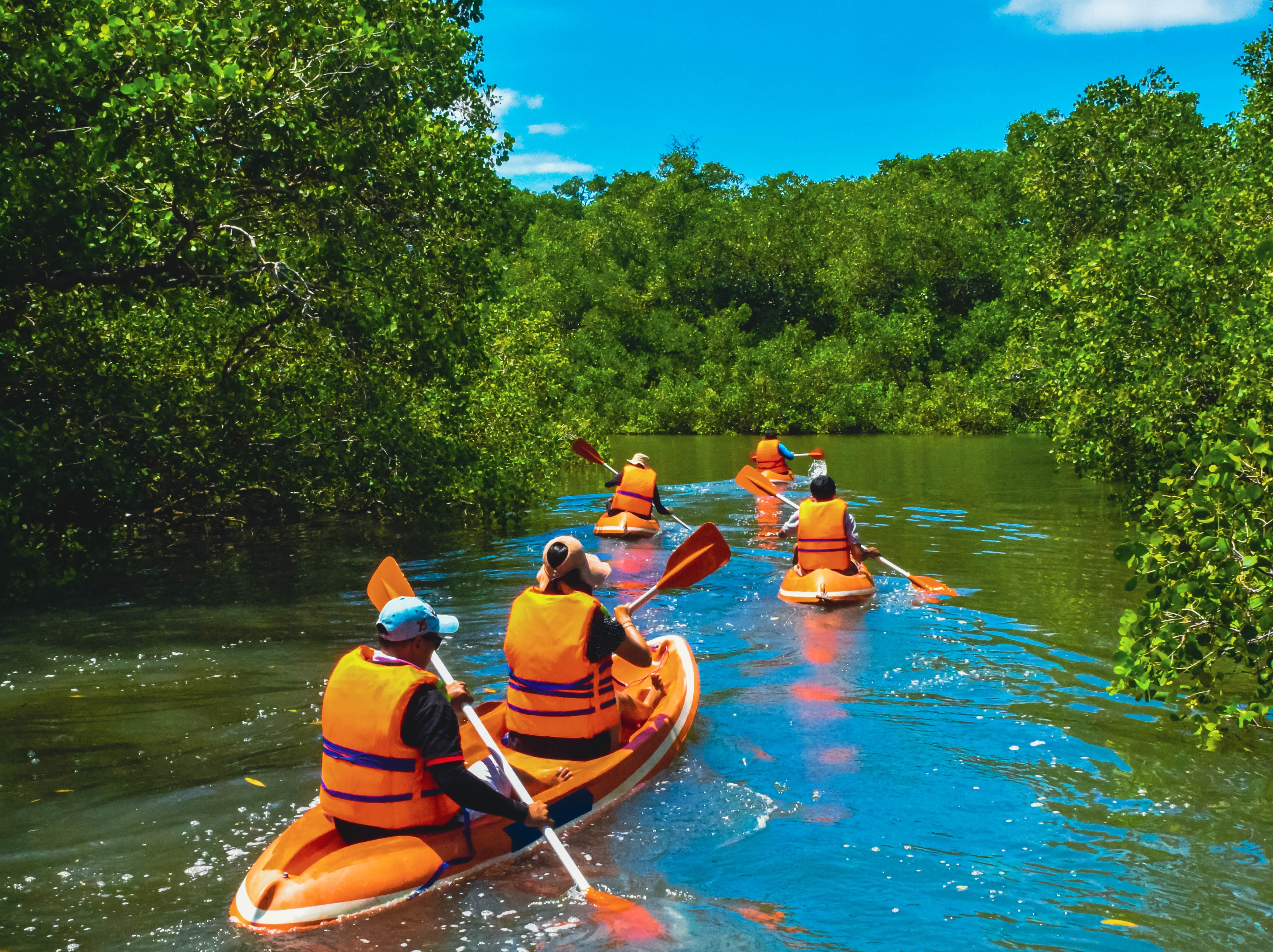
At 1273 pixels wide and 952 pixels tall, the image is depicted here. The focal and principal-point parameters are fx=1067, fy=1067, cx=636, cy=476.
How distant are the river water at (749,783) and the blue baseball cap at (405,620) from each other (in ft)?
4.01

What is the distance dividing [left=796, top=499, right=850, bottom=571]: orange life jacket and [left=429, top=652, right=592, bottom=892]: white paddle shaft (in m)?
5.83

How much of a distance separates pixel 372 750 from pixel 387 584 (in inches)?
100

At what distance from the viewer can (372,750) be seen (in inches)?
186

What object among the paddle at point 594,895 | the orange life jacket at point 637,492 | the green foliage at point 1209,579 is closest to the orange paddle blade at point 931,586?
the orange life jacket at point 637,492

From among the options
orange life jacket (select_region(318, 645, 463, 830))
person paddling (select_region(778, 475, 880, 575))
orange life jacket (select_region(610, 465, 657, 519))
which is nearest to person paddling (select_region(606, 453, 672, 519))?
orange life jacket (select_region(610, 465, 657, 519))

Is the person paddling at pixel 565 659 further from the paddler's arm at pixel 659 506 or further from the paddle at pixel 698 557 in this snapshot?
the paddler's arm at pixel 659 506

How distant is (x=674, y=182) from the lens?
72250 mm

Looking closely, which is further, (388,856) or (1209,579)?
(1209,579)

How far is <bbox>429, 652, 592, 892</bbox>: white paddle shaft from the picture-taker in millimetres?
5027

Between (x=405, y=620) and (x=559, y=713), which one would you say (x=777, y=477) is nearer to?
(x=559, y=713)

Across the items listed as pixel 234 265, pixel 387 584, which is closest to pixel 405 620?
pixel 387 584

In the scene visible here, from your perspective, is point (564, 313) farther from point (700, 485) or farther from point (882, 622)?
point (882, 622)

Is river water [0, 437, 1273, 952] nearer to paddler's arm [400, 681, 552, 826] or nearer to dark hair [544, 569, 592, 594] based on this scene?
paddler's arm [400, 681, 552, 826]

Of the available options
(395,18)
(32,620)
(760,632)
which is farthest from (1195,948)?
(395,18)
